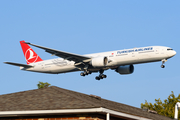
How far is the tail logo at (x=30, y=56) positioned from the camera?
170ft

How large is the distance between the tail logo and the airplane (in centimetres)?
153

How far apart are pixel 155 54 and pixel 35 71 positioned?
63.4ft

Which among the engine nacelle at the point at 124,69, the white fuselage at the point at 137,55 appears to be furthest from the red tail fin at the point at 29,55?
the engine nacelle at the point at 124,69

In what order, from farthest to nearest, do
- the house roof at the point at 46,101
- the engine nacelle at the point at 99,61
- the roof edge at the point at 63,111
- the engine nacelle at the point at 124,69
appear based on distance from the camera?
the engine nacelle at the point at 124,69, the engine nacelle at the point at 99,61, the house roof at the point at 46,101, the roof edge at the point at 63,111

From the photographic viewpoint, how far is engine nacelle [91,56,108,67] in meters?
38.8

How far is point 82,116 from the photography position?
13.7 meters

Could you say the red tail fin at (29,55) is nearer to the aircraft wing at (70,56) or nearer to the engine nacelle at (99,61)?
the aircraft wing at (70,56)

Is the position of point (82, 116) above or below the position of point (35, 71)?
below

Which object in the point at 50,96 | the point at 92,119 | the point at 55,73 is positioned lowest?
the point at 92,119

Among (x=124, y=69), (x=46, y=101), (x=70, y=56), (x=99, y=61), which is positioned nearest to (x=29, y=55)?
(x=70, y=56)

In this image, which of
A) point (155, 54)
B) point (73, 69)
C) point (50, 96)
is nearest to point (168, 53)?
point (155, 54)

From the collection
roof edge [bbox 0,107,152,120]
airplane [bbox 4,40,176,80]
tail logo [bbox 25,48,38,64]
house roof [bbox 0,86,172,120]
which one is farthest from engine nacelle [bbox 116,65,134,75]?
roof edge [bbox 0,107,152,120]

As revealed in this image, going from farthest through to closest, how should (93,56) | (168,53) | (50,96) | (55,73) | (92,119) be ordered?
(55,73) < (93,56) < (168,53) < (50,96) < (92,119)

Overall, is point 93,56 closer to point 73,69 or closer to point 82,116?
point 73,69
